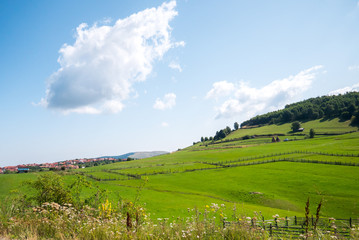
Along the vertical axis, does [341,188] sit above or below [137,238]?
below

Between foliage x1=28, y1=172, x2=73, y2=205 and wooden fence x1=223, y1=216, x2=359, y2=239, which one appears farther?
foliage x1=28, y1=172, x2=73, y2=205

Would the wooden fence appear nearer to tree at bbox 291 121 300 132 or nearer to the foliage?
the foliage

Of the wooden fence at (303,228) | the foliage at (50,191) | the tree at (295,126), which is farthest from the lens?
the tree at (295,126)

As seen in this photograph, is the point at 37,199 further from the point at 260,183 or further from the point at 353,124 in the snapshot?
the point at 353,124

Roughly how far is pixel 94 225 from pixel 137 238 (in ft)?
4.31

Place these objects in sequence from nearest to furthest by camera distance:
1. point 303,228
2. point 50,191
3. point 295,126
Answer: point 303,228 < point 50,191 < point 295,126

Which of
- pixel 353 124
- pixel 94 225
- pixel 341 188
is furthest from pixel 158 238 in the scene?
pixel 353 124

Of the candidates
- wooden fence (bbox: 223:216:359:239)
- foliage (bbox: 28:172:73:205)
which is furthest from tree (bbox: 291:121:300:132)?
foliage (bbox: 28:172:73:205)

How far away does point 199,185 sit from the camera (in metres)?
53.4

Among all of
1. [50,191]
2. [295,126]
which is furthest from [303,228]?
[295,126]

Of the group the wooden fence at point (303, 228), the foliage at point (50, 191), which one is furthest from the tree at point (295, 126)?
the foliage at point (50, 191)

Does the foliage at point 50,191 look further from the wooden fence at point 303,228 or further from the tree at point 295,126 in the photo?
the tree at point 295,126

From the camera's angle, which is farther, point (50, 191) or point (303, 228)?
point (50, 191)

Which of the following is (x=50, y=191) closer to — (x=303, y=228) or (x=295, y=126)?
(x=303, y=228)
